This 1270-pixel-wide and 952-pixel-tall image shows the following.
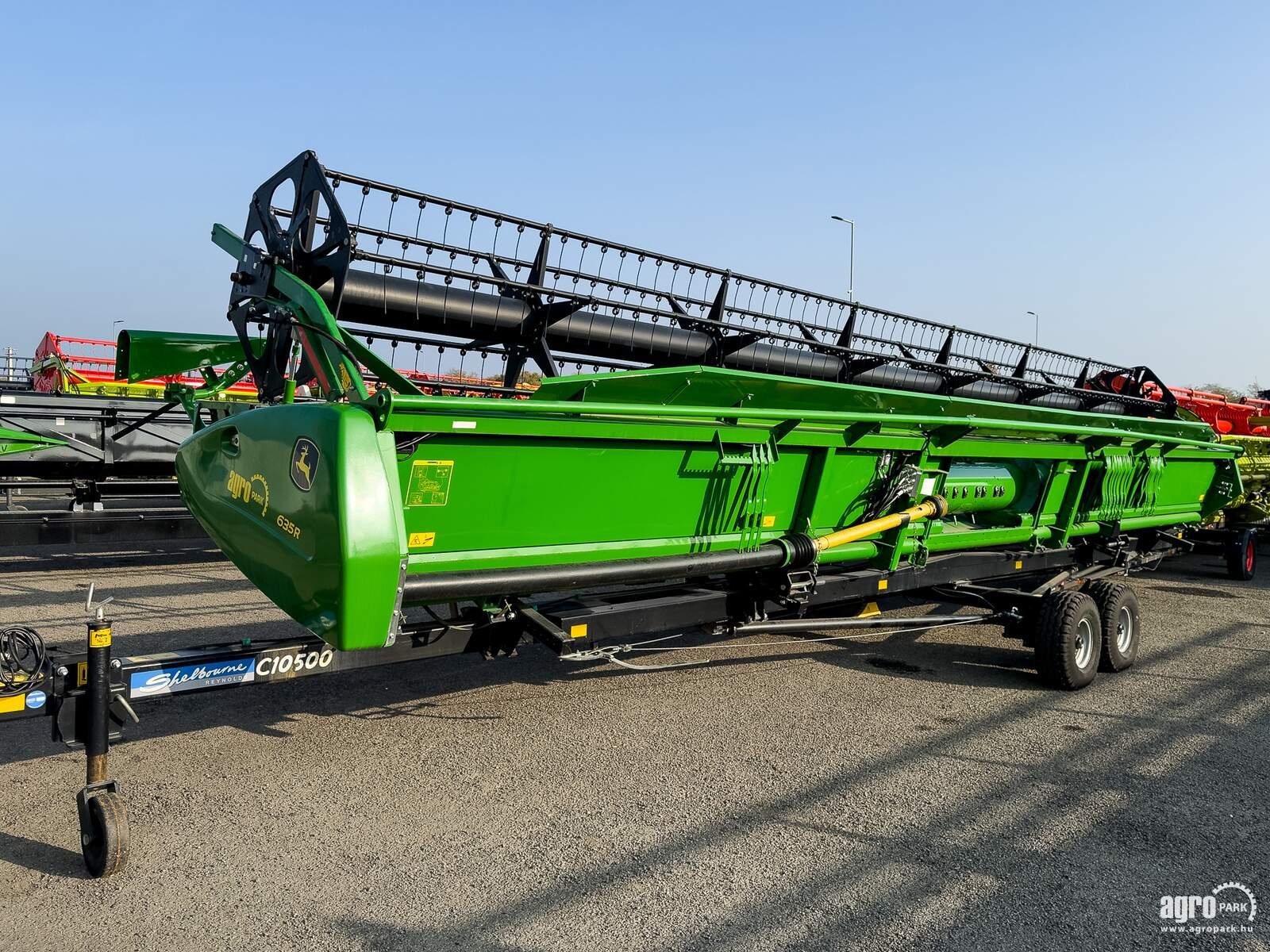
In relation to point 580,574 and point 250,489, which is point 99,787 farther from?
point 580,574

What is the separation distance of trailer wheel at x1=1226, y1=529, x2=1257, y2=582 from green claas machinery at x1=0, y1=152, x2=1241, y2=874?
246 centimetres

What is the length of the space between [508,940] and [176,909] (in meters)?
1.05

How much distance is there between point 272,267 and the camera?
466 centimetres

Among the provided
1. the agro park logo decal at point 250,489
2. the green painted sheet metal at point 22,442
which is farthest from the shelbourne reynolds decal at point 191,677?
the green painted sheet metal at point 22,442

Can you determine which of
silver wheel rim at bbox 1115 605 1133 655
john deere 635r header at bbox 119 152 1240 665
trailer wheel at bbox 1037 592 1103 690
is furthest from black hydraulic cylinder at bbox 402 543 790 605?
silver wheel rim at bbox 1115 605 1133 655

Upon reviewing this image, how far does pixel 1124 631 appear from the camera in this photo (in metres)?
5.93

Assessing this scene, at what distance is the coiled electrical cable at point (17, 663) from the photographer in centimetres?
282

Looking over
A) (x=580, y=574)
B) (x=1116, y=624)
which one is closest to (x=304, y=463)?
(x=580, y=574)

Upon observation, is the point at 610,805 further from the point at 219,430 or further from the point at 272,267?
the point at 272,267

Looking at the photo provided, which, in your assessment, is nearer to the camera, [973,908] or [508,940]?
[508,940]

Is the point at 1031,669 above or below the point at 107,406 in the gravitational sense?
below

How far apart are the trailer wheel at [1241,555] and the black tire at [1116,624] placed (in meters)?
5.08

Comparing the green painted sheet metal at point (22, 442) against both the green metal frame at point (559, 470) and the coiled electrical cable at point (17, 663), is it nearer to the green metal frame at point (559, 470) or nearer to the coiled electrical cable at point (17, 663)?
the green metal frame at point (559, 470)

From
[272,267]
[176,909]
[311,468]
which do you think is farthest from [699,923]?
[272,267]
